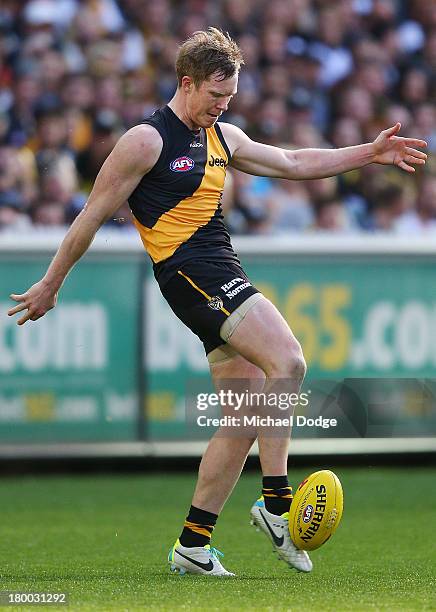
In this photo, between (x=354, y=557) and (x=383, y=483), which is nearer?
(x=354, y=557)

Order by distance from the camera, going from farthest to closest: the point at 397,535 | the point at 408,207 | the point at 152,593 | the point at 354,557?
1. the point at 408,207
2. the point at 397,535
3. the point at 354,557
4. the point at 152,593

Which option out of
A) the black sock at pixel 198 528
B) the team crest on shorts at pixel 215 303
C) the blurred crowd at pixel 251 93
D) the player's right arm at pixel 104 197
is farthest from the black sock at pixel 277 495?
the blurred crowd at pixel 251 93

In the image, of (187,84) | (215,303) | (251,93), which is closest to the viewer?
(215,303)

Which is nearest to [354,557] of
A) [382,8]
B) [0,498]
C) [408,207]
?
[0,498]

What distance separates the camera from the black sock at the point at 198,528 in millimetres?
5445

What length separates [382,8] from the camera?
14227 millimetres

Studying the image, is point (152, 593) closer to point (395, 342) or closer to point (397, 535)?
point (397, 535)

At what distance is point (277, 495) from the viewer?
536 cm

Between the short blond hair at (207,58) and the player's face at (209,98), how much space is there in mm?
23

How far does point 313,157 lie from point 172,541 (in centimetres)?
221

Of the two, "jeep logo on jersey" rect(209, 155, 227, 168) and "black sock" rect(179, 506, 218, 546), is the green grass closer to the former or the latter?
"black sock" rect(179, 506, 218, 546)

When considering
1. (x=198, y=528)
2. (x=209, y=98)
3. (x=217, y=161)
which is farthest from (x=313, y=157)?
(x=198, y=528)

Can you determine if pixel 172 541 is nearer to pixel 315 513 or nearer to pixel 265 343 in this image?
pixel 315 513

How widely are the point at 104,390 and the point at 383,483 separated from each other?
7.37 ft
